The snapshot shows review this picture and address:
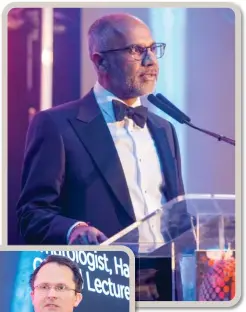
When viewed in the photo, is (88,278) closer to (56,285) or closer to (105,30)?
(56,285)

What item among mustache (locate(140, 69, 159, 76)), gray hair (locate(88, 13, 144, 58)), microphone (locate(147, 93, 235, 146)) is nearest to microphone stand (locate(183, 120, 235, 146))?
microphone (locate(147, 93, 235, 146))

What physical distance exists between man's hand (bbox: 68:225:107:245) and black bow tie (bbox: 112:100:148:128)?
0.70ft

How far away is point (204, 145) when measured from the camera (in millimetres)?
1397

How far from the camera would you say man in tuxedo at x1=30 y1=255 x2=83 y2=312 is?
1322 mm

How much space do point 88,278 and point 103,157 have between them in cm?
22

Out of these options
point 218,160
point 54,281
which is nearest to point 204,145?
point 218,160

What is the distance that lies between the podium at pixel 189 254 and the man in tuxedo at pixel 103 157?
2cm

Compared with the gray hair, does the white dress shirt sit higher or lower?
lower

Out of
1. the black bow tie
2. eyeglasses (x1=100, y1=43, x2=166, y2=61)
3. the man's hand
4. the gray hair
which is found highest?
the gray hair

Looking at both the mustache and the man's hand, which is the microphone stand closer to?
the mustache

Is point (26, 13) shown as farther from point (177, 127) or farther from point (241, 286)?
point (241, 286)

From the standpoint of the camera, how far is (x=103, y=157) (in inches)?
55.0

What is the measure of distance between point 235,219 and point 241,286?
124 millimetres

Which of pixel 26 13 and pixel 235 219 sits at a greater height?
pixel 26 13
